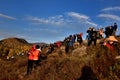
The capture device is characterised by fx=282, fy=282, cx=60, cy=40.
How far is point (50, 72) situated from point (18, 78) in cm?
253

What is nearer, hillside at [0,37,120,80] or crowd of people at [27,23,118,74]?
hillside at [0,37,120,80]

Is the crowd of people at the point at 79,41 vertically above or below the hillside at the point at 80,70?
above

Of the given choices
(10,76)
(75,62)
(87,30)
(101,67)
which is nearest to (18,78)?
(10,76)

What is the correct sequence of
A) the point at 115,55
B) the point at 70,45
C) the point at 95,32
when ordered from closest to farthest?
the point at 115,55 < the point at 95,32 < the point at 70,45

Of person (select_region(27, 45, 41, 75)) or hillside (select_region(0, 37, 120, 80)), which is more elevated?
person (select_region(27, 45, 41, 75))

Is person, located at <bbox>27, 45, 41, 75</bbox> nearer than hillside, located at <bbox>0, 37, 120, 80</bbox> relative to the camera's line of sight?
No

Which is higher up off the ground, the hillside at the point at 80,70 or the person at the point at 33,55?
the person at the point at 33,55

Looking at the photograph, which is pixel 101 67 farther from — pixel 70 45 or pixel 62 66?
pixel 70 45

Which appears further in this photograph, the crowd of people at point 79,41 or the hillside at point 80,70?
the crowd of people at point 79,41

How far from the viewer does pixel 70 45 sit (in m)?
27.9

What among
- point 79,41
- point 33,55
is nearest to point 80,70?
point 33,55

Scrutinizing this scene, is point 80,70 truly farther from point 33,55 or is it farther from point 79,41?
point 79,41

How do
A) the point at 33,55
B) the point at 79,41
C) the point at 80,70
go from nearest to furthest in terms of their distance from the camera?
the point at 80,70, the point at 33,55, the point at 79,41

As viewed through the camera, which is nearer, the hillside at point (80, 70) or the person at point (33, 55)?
the hillside at point (80, 70)
